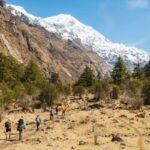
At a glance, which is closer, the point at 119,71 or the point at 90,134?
the point at 90,134

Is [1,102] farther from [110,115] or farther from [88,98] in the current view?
[88,98]

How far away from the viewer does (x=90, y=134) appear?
39188mm

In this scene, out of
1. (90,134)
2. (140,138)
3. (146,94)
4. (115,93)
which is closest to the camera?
(140,138)

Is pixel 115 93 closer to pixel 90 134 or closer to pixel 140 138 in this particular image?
pixel 90 134

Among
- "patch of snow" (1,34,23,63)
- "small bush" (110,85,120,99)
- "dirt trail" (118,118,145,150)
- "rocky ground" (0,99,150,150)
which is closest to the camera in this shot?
"dirt trail" (118,118,145,150)

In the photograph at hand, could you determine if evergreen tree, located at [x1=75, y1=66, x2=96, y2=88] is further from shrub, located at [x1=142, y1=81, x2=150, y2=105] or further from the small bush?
shrub, located at [x1=142, y1=81, x2=150, y2=105]

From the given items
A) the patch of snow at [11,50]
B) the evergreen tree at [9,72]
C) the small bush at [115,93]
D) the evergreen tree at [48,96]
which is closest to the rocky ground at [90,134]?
the evergreen tree at [48,96]

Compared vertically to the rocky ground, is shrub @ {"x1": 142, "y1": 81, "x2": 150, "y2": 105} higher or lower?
higher

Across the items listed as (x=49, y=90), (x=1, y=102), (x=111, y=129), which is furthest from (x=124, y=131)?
(x=49, y=90)

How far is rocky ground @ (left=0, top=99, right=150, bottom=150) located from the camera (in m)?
32.4

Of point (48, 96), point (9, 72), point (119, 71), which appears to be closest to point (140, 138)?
point (48, 96)

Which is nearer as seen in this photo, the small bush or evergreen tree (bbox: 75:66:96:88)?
the small bush

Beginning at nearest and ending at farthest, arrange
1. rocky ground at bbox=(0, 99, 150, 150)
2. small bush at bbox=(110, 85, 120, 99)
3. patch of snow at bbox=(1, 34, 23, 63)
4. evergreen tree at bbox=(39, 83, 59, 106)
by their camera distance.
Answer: rocky ground at bbox=(0, 99, 150, 150), evergreen tree at bbox=(39, 83, 59, 106), small bush at bbox=(110, 85, 120, 99), patch of snow at bbox=(1, 34, 23, 63)

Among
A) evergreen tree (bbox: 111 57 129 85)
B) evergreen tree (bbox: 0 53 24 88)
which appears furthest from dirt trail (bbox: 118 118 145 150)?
evergreen tree (bbox: 111 57 129 85)
